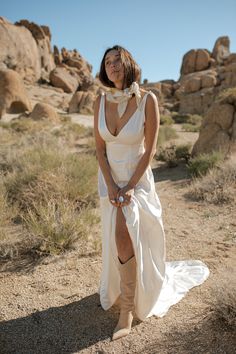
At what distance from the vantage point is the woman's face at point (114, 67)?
7.88 feet

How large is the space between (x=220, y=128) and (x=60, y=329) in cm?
684

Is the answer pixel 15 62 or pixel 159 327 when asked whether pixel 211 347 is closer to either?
pixel 159 327

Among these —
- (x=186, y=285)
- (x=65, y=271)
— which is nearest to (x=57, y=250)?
(x=65, y=271)

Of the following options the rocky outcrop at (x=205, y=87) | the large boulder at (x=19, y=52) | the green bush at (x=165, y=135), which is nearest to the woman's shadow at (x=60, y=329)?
the green bush at (x=165, y=135)

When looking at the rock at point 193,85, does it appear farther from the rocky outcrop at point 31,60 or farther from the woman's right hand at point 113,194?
the woman's right hand at point 113,194

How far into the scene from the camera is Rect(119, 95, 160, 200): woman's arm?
93.9 inches

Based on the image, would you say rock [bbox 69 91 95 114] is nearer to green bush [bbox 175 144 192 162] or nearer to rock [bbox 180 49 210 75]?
green bush [bbox 175 144 192 162]

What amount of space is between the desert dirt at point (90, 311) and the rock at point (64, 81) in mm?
33707

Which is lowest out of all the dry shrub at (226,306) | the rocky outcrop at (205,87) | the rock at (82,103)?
the dry shrub at (226,306)

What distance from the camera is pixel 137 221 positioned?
2.38 meters

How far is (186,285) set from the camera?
311 centimetres

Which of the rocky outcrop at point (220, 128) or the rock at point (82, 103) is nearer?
the rocky outcrop at point (220, 128)

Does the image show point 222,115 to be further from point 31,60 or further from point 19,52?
point 31,60

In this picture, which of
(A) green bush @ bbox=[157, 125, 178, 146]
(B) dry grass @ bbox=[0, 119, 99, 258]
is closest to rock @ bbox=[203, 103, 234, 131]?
(A) green bush @ bbox=[157, 125, 178, 146]
